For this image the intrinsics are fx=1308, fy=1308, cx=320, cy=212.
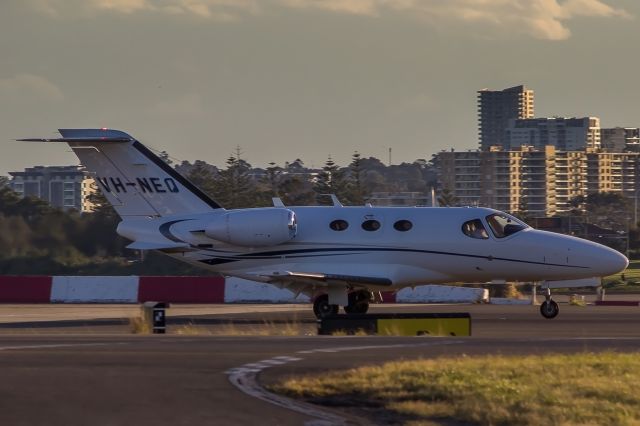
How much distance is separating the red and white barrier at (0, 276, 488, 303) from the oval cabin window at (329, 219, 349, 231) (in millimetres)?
7172

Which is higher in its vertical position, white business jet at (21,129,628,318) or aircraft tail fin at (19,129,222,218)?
aircraft tail fin at (19,129,222,218)

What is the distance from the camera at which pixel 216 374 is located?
1462 centimetres

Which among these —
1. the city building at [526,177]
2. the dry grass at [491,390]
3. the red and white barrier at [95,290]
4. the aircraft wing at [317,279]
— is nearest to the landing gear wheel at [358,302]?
the aircraft wing at [317,279]

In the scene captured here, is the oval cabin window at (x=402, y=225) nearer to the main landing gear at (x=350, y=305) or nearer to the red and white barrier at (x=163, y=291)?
the main landing gear at (x=350, y=305)

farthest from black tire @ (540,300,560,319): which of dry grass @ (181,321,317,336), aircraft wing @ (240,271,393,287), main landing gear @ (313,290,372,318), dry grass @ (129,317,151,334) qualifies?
dry grass @ (129,317,151,334)

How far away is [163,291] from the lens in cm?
3538

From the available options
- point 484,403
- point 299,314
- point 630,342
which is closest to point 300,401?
point 484,403

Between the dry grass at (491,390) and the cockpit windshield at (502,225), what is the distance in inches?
484

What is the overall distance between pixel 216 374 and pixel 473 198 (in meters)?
150

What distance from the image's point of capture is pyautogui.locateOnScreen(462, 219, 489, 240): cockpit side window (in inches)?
1105

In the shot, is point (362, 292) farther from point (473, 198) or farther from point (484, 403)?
point (473, 198)

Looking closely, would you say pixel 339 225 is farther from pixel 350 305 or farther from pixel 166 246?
pixel 166 246

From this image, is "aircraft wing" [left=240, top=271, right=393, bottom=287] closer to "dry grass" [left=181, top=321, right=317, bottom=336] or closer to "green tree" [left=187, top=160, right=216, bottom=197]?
"dry grass" [left=181, top=321, right=317, bottom=336]

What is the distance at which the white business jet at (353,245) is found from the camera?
91.8ft
